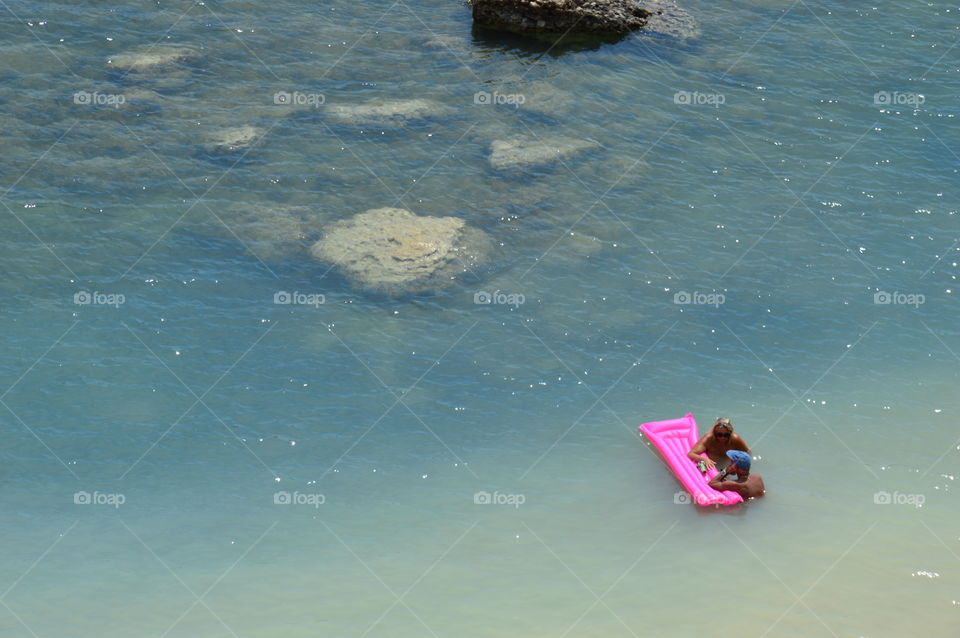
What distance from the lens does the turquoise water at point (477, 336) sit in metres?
13.3

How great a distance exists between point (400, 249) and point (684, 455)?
602 cm

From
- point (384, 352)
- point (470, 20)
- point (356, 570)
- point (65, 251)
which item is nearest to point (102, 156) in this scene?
point (65, 251)

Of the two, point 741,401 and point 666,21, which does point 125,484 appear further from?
point 666,21

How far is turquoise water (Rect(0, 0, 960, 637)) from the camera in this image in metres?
13.3

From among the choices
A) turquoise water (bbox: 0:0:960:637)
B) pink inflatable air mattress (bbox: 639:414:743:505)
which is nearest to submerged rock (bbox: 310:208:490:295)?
turquoise water (bbox: 0:0:960:637)

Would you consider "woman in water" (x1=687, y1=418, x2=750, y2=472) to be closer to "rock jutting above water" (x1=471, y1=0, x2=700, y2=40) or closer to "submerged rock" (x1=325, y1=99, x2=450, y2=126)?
"submerged rock" (x1=325, y1=99, x2=450, y2=126)

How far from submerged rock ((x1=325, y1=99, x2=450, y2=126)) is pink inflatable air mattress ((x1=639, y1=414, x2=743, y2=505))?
885 centimetres

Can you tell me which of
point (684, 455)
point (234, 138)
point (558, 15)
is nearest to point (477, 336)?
point (684, 455)

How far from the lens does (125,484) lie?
14.4 meters

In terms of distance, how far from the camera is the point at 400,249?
59.1 ft

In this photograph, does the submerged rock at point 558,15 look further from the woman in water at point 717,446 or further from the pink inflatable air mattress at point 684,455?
the woman in water at point 717,446

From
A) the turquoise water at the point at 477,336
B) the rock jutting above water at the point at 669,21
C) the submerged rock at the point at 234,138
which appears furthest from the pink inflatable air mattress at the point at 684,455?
the rock jutting above water at the point at 669,21

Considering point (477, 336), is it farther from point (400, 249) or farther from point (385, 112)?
point (385, 112)

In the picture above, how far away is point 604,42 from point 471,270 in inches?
332
